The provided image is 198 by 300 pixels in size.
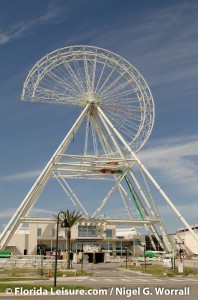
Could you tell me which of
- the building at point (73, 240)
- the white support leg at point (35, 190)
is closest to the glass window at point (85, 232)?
the building at point (73, 240)

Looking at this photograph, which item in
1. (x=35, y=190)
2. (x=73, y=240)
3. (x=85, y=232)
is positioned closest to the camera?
(x=35, y=190)

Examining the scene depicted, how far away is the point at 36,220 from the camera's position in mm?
75750

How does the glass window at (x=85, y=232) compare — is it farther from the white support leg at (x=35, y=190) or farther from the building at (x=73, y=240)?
the white support leg at (x=35, y=190)

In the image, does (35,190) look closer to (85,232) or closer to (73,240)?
(85,232)

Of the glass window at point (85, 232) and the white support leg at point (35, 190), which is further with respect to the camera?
the glass window at point (85, 232)

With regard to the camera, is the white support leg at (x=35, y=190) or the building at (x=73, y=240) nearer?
the white support leg at (x=35, y=190)

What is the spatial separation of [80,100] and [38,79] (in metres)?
8.37

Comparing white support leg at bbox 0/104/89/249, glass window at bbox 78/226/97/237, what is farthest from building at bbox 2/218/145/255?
white support leg at bbox 0/104/89/249

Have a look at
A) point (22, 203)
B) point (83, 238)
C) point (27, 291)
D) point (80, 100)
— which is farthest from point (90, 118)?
point (27, 291)

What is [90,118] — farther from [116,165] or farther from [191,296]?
[191,296]

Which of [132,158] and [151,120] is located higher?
[151,120]

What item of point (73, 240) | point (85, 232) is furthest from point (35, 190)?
A: point (73, 240)

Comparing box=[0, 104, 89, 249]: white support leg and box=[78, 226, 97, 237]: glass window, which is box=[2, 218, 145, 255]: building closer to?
box=[78, 226, 97, 237]: glass window

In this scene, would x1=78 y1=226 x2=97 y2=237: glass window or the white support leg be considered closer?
the white support leg
